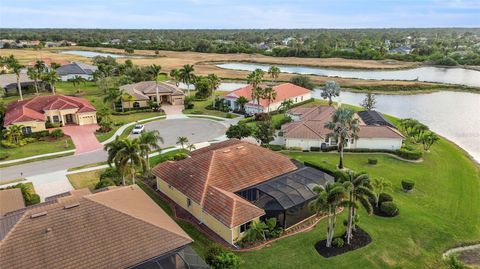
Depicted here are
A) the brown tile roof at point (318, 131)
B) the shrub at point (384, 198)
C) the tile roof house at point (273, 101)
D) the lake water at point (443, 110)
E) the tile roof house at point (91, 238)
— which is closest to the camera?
the tile roof house at point (91, 238)

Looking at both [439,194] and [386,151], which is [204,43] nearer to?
[386,151]

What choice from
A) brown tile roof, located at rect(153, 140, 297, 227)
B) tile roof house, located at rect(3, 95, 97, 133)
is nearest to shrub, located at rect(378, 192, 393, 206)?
brown tile roof, located at rect(153, 140, 297, 227)

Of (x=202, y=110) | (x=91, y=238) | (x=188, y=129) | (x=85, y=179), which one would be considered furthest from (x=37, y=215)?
(x=202, y=110)

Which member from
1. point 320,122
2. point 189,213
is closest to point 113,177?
point 189,213

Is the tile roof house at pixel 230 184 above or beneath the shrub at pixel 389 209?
above

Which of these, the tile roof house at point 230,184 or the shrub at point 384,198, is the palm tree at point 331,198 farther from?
the shrub at point 384,198

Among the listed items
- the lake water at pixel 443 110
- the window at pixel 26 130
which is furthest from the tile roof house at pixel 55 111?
the lake water at pixel 443 110
